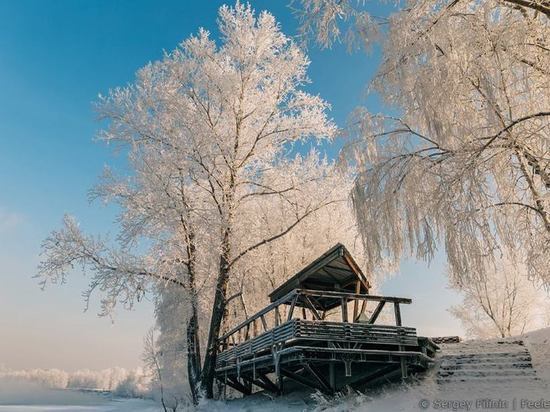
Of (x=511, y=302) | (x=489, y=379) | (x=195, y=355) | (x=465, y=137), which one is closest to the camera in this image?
(x=465, y=137)

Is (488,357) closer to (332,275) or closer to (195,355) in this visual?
(332,275)

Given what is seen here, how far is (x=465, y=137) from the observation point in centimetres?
800

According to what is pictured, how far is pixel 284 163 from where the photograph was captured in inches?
720

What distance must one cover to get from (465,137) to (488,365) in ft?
20.2

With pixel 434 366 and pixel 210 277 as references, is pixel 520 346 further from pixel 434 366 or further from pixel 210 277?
pixel 210 277

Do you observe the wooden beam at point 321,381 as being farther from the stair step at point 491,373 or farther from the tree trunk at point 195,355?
the tree trunk at point 195,355

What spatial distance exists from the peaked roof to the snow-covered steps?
314 cm

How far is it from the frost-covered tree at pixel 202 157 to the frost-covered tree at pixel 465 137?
760cm

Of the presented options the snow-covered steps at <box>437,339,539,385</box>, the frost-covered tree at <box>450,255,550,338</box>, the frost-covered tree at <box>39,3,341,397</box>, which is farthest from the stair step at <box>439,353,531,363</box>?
the frost-covered tree at <box>450,255,550,338</box>

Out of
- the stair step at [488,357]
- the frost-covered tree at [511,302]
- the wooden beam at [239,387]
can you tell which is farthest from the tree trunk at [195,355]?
the frost-covered tree at [511,302]

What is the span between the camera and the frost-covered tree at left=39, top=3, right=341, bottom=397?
53.3ft

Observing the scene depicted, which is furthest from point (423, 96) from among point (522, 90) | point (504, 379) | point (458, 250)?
point (504, 379)

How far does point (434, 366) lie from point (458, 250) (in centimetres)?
503

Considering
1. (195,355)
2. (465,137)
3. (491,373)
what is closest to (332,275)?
(491,373)
